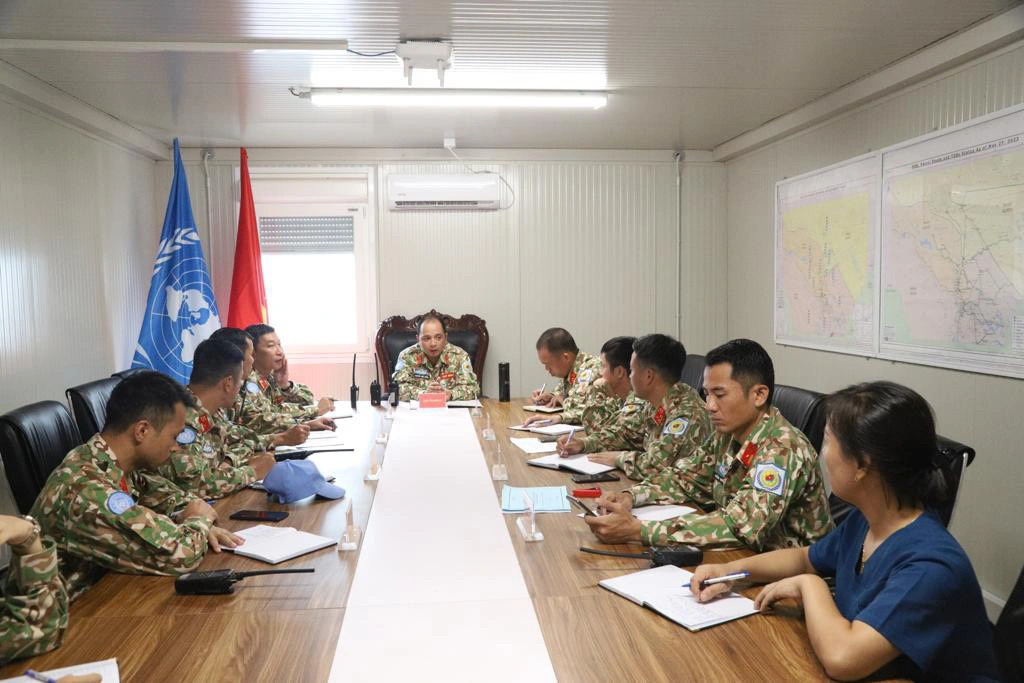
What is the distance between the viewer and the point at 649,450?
2.75 meters

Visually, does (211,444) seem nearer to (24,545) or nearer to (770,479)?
(24,545)

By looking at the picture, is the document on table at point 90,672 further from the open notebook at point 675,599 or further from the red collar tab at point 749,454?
the red collar tab at point 749,454

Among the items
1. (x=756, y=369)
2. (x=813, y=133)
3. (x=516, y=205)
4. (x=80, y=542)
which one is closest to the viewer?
(x=80, y=542)

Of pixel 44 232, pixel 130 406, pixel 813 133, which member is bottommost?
pixel 130 406

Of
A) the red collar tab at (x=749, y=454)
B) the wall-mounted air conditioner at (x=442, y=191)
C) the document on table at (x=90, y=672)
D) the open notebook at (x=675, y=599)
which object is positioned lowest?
the document on table at (x=90, y=672)

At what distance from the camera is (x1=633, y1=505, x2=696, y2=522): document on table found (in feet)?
7.23

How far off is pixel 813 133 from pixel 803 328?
1.19m

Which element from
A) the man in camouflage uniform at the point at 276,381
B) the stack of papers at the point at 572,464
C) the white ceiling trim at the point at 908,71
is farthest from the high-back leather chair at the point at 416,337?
the stack of papers at the point at 572,464

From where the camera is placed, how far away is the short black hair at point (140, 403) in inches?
76.8

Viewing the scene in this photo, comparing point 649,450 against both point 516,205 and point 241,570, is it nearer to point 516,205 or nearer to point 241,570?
point 241,570

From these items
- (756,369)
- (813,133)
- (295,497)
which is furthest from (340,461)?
(813,133)

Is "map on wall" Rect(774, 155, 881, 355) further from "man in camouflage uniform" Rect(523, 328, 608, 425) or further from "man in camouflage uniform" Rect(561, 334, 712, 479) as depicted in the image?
"man in camouflage uniform" Rect(561, 334, 712, 479)

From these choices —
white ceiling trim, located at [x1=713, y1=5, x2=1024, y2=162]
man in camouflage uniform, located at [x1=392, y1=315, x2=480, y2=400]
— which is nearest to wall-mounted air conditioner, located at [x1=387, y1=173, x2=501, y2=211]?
man in camouflage uniform, located at [x1=392, y1=315, x2=480, y2=400]

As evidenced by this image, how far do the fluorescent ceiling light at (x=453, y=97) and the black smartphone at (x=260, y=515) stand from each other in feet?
8.08
